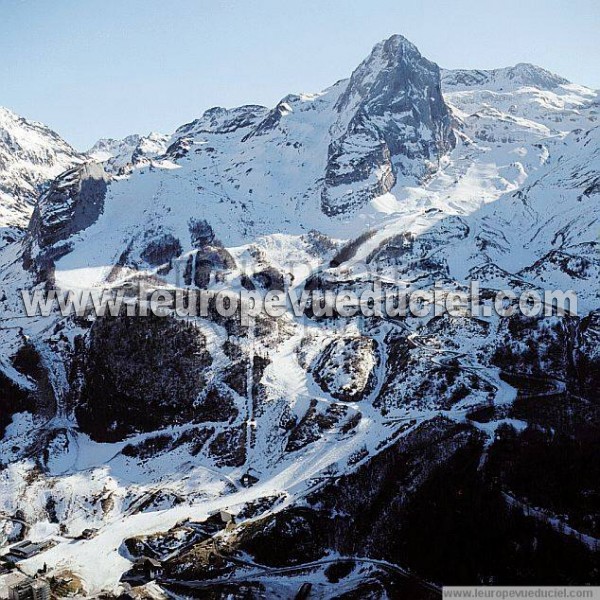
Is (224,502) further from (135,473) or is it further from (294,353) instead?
(294,353)

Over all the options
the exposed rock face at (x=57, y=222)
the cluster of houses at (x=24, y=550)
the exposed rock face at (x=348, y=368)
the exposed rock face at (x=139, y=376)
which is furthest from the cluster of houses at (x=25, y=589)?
the exposed rock face at (x=57, y=222)

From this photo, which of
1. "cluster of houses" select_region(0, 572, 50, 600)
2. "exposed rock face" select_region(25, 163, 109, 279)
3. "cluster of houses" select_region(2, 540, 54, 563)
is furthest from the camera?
"exposed rock face" select_region(25, 163, 109, 279)

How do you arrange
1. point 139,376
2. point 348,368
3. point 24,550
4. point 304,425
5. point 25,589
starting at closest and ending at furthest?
point 25,589 → point 24,550 → point 304,425 → point 348,368 → point 139,376

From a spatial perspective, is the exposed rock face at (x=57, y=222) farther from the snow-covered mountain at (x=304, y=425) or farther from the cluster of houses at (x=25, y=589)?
the cluster of houses at (x=25, y=589)

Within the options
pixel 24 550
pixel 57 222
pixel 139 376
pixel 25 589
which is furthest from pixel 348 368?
pixel 57 222

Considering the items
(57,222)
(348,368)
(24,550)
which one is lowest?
(24,550)

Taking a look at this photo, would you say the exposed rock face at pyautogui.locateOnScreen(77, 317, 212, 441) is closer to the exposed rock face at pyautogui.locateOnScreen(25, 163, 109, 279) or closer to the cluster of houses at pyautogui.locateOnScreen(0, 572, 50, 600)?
the cluster of houses at pyautogui.locateOnScreen(0, 572, 50, 600)

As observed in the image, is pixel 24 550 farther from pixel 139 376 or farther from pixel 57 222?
pixel 57 222

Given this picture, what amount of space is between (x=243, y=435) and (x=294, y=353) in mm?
27367

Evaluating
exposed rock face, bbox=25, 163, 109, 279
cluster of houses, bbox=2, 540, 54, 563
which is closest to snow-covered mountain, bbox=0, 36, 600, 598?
exposed rock face, bbox=25, 163, 109, 279

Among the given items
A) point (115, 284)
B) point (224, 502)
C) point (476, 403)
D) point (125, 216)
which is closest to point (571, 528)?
point (476, 403)

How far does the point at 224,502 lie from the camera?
106 meters

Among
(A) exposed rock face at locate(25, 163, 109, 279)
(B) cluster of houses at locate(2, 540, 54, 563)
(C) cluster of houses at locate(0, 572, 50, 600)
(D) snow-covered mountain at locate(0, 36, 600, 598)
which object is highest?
(A) exposed rock face at locate(25, 163, 109, 279)

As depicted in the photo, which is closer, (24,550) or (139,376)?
(24,550)
